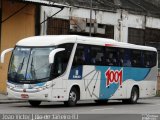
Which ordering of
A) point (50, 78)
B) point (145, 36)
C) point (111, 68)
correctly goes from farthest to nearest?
1. point (145, 36)
2. point (111, 68)
3. point (50, 78)

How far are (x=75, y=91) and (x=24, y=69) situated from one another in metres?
2.65

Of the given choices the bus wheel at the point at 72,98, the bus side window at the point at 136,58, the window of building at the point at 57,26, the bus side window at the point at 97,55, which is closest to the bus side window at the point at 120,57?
the bus side window at the point at 136,58

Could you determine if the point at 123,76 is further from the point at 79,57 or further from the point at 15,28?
the point at 15,28

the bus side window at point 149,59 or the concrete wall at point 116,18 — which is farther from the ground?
the concrete wall at point 116,18

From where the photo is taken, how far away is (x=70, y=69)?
24.5 m

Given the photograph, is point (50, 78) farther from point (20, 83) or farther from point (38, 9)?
point (38, 9)

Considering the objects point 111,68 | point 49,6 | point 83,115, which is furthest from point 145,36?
point 83,115

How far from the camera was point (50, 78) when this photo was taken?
23562mm

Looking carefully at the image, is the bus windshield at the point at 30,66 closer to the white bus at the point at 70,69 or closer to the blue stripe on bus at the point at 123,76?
the white bus at the point at 70,69

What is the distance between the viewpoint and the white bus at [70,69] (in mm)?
23594

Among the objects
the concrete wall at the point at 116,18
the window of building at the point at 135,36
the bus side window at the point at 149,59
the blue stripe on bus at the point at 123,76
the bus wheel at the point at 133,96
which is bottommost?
the bus wheel at the point at 133,96

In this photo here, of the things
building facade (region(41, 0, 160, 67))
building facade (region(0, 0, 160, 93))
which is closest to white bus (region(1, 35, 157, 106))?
building facade (region(0, 0, 160, 93))

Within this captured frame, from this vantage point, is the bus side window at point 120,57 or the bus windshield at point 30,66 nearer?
the bus windshield at point 30,66

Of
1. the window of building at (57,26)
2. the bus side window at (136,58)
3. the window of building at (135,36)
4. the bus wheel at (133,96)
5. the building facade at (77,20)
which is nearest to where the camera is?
the bus side window at (136,58)
